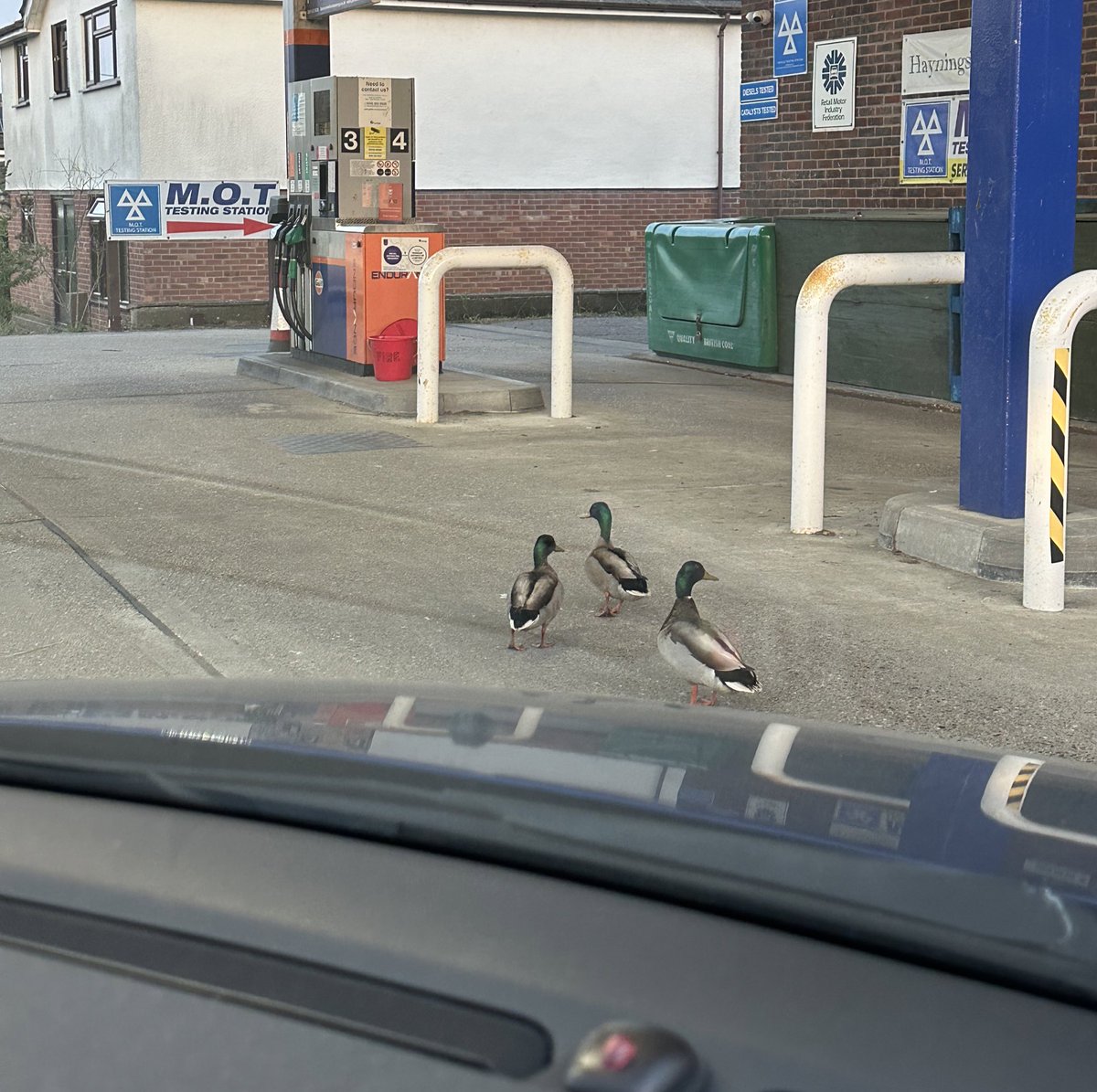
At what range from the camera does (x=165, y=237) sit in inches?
947

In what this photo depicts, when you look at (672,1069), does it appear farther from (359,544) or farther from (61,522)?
(61,522)

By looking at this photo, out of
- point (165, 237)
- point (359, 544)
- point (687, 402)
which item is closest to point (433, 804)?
point (359, 544)

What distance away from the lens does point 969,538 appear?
7.23 meters

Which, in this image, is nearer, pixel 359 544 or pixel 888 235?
pixel 359 544

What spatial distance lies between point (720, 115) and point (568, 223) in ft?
10.5

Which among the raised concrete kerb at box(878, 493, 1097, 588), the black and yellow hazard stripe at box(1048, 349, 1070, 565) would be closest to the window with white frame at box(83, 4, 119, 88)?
the raised concrete kerb at box(878, 493, 1097, 588)

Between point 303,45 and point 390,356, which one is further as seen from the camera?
point 303,45

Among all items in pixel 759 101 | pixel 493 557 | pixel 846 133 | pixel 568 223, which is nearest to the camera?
pixel 493 557

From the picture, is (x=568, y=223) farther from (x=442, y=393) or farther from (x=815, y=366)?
(x=815, y=366)

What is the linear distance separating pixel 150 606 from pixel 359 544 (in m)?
1.36

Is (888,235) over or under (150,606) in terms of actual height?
over

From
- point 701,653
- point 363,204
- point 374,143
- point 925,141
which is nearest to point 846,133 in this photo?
point 925,141

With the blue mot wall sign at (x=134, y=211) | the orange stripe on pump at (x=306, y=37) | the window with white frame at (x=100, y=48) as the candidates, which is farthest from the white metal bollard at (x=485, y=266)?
the window with white frame at (x=100, y=48)

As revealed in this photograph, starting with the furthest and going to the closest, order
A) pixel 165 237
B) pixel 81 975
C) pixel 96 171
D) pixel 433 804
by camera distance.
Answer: pixel 96 171 → pixel 165 237 → pixel 433 804 → pixel 81 975
